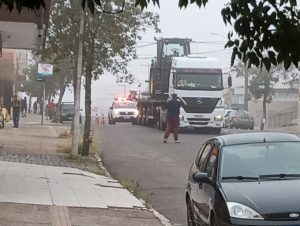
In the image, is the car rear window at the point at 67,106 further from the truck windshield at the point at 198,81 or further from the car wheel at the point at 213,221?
the car wheel at the point at 213,221

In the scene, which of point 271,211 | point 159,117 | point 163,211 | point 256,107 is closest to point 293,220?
point 271,211

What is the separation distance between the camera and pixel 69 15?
20.8m

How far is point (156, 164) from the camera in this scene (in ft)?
66.2

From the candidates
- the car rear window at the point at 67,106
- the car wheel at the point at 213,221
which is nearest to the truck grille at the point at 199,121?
the car rear window at the point at 67,106

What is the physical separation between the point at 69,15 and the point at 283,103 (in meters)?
62.5

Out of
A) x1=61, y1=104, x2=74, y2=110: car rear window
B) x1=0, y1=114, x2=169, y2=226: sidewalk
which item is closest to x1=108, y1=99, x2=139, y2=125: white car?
x1=61, y1=104, x2=74, y2=110: car rear window

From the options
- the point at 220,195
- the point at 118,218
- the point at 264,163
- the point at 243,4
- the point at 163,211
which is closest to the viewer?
the point at 243,4

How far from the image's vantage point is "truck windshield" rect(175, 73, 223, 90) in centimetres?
3244

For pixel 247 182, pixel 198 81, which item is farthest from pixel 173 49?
pixel 247 182

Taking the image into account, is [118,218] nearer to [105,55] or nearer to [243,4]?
[243,4]

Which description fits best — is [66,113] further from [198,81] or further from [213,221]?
[213,221]

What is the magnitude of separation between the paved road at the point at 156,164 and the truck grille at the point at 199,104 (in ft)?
7.28

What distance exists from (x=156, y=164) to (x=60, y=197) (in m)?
7.89

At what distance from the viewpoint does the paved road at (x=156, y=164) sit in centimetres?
1362
